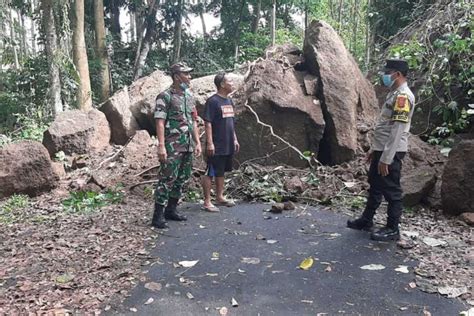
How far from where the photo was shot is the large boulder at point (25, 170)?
6.99 metres

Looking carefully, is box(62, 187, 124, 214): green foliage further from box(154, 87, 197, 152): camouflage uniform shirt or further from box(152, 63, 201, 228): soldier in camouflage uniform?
box(154, 87, 197, 152): camouflage uniform shirt

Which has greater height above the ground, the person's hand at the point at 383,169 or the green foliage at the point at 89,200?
the person's hand at the point at 383,169

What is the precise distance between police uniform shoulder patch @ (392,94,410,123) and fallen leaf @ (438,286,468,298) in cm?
159

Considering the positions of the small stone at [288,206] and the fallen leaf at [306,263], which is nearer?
the fallen leaf at [306,263]

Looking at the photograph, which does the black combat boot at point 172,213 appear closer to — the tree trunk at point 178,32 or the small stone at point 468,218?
the small stone at point 468,218

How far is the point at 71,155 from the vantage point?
9.20 m

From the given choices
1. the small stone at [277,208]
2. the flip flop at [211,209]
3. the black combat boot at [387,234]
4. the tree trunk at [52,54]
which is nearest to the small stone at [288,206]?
the small stone at [277,208]

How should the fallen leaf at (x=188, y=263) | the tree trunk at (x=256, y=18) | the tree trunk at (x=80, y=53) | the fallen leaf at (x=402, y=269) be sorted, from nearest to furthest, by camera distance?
the fallen leaf at (x=402, y=269), the fallen leaf at (x=188, y=263), the tree trunk at (x=80, y=53), the tree trunk at (x=256, y=18)

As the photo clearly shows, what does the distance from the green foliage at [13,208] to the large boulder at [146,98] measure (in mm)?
3450

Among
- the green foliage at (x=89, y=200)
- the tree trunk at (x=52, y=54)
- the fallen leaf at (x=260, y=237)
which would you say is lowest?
the fallen leaf at (x=260, y=237)

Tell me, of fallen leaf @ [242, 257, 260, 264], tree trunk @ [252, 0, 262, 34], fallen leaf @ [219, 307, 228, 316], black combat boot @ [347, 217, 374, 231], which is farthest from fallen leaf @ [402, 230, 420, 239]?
tree trunk @ [252, 0, 262, 34]

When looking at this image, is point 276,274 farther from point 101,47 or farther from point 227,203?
point 101,47

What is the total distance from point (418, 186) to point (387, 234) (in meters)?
1.49

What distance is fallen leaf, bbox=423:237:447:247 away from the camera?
15.0 ft
